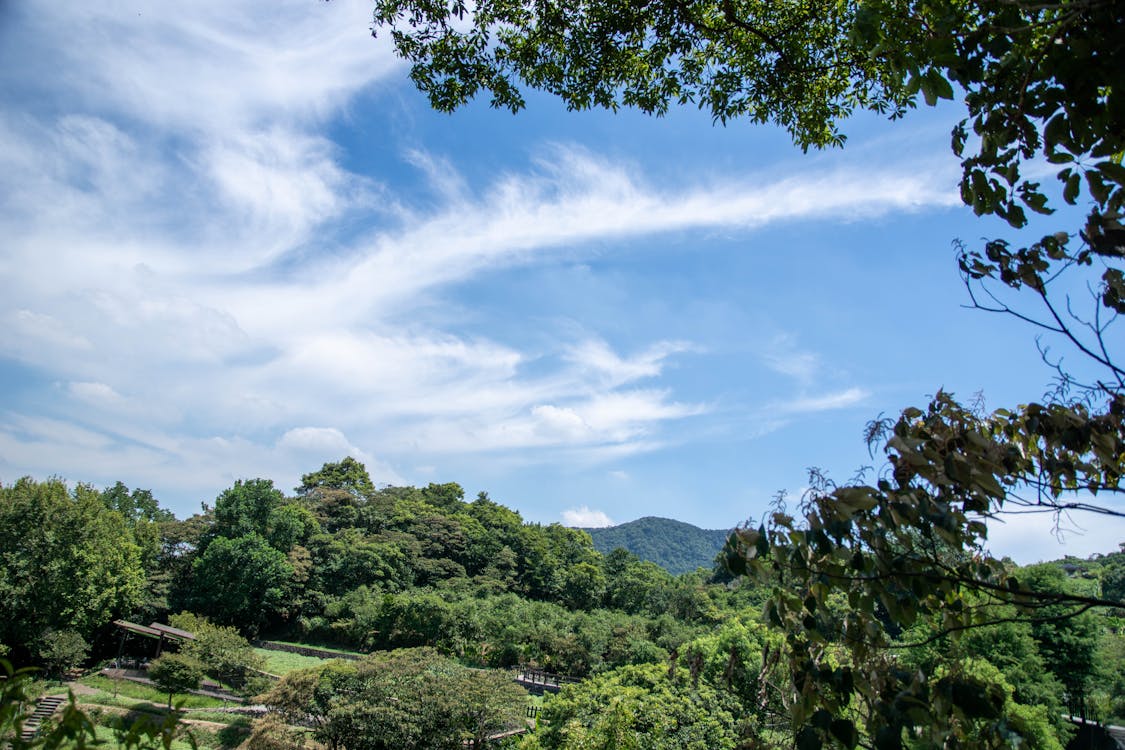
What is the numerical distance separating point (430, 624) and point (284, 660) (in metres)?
6.75

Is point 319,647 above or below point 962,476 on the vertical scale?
below

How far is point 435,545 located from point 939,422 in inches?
1650

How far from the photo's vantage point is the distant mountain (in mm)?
164788

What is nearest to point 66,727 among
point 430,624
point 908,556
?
point 908,556

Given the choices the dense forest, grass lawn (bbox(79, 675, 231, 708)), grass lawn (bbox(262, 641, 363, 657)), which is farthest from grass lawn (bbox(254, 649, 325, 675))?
grass lawn (bbox(79, 675, 231, 708))

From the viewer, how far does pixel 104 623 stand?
80.4 feet

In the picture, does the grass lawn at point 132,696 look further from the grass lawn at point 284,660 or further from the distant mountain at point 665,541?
the distant mountain at point 665,541

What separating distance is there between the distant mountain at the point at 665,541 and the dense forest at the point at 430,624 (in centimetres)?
12311

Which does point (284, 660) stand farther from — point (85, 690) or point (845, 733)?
point (845, 733)

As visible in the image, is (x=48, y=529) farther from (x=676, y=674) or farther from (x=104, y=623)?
(x=676, y=674)

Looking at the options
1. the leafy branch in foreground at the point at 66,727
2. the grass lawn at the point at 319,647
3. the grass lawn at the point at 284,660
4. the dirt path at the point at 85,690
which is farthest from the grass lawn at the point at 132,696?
the leafy branch in foreground at the point at 66,727

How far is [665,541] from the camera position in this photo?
590ft

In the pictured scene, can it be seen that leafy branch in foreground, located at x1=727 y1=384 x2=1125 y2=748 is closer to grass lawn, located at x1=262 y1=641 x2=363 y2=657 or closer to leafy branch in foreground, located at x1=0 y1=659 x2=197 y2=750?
leafy branch in foreground, located at x1=0 y1=659 x2=197 y2=750

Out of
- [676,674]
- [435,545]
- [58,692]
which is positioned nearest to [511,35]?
[676,674]
